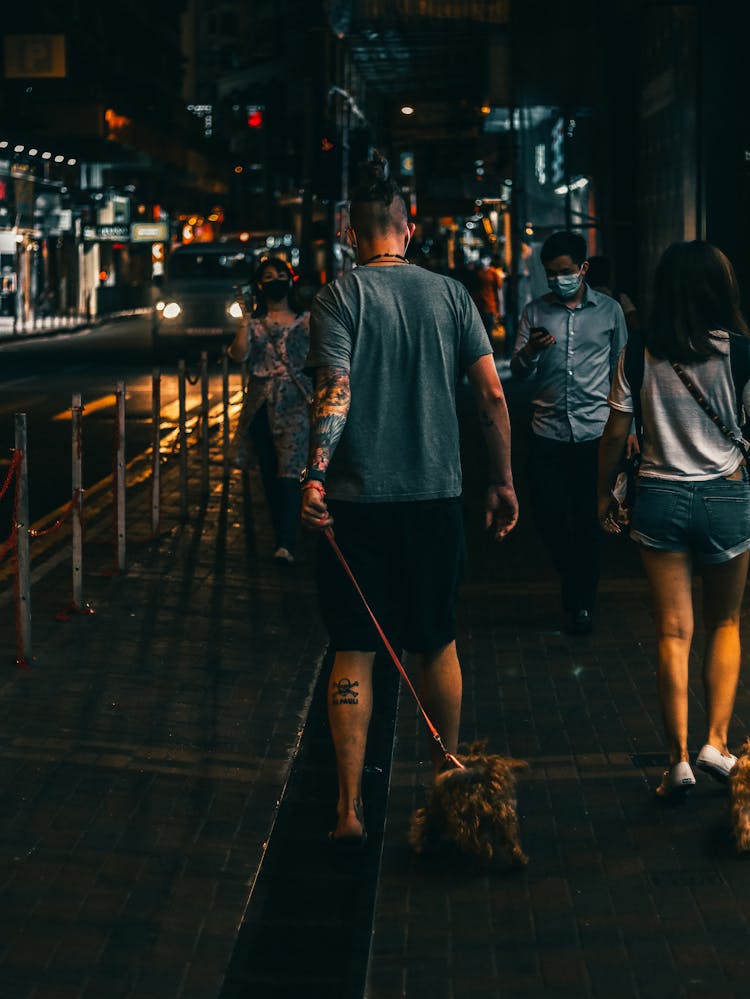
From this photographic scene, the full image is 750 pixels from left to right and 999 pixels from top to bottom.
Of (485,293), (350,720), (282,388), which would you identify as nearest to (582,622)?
(282,388)

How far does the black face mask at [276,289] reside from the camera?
36.0 feet

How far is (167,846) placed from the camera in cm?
532

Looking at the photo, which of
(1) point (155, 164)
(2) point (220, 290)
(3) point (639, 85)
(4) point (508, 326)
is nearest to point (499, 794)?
(3) point (639, 85)

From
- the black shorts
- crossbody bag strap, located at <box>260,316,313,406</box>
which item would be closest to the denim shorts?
the black shorts

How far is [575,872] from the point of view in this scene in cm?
502

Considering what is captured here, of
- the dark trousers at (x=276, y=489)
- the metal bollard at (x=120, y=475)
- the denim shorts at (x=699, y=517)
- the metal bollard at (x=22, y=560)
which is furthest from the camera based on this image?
the dark trousers at (x=276, y=489)

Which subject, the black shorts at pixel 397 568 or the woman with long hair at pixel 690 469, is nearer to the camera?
the black shorts at pixel 397 568

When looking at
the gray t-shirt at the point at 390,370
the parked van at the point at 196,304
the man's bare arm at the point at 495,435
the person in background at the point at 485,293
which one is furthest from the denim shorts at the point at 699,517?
the parked van at the point at 196,304

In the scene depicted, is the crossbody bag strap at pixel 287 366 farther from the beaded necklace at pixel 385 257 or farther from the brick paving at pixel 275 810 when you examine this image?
the beaded necklace at pixel 385 257

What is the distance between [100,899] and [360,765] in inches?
38.3

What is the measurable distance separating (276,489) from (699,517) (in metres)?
5.63

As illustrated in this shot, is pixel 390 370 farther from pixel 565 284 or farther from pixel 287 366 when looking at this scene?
pixel 287 366

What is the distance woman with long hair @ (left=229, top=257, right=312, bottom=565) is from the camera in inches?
428

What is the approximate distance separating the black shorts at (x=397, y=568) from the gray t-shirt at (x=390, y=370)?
67mm
